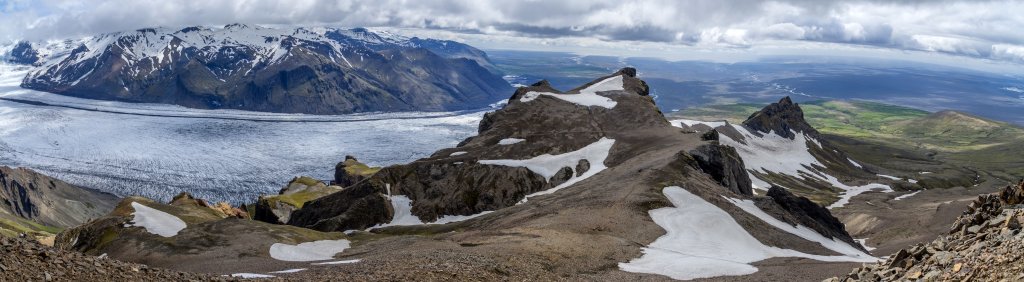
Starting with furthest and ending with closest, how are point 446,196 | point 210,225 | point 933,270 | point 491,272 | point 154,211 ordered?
point 446,196 < point 154,211 < point 210,225 < point 491,272 < point 933,270

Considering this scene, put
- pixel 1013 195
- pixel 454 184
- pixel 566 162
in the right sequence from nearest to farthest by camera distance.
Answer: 1. pixel 1013 195
2. pixel 454 184
3. pixel 566 162

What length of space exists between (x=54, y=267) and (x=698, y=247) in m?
56.5

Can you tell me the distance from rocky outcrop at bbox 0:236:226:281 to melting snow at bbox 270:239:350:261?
3090cm

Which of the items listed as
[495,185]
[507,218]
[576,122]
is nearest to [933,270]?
[507,218]

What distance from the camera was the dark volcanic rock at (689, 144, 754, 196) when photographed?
110062 mm

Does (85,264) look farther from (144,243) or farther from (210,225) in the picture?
(210,225)

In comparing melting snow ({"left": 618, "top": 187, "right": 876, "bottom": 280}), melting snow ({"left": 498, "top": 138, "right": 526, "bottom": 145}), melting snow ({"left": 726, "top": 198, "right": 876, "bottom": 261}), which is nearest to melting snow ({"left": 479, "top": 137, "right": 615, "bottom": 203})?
melting snow ({"left": 498, "top": 138, "right": 526, "bottom": 145})

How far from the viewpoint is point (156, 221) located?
78250 mm

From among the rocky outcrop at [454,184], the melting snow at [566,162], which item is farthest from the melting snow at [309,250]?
the melting snow at [566,162]

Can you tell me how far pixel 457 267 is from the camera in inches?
1676

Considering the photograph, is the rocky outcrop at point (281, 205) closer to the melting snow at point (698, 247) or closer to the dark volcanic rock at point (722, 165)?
the dark volcanic rock at point (722, 165)

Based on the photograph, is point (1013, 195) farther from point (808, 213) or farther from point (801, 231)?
point (808, 213)

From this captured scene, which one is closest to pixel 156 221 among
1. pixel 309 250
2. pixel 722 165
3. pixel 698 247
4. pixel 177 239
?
pixel 177 239

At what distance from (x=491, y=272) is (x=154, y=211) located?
6446cm
